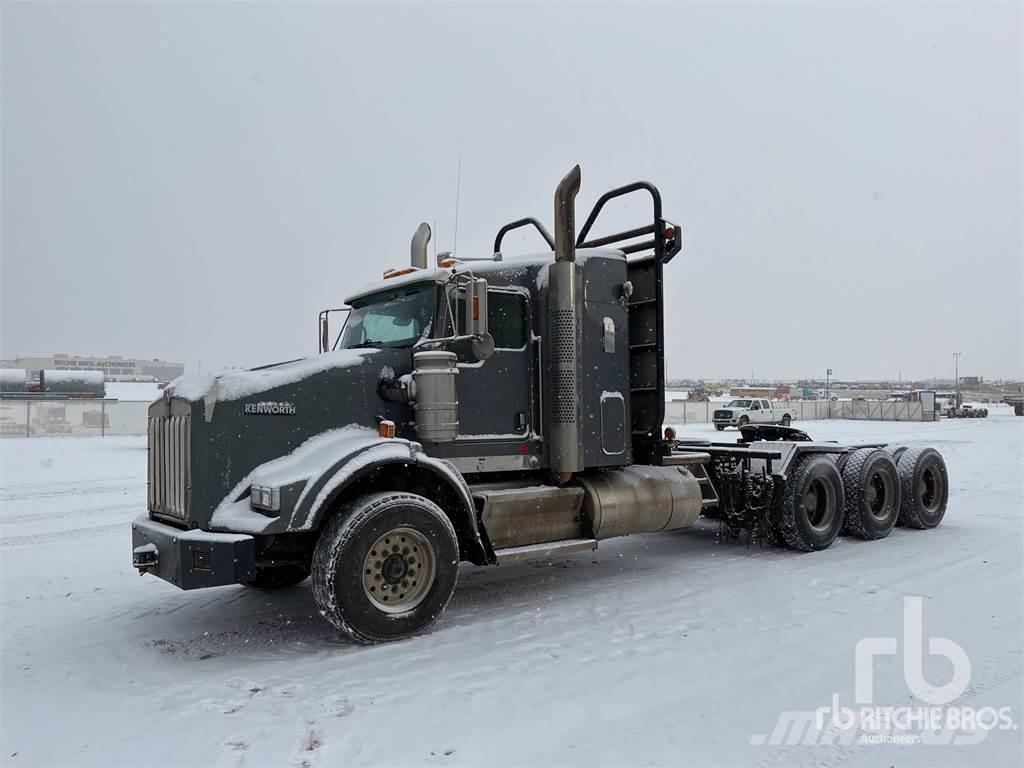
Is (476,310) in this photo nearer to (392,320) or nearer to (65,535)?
(392,320)

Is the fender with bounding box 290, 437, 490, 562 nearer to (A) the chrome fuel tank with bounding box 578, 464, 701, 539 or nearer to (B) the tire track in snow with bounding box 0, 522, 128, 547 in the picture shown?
(A) the chrome fuel tank with bounding box 578, 464, 701, 539

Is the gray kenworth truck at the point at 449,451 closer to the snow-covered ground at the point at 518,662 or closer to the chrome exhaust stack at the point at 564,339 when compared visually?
the chrome exhaust stack at the point at 564,339

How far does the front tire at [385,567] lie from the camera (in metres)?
5.50

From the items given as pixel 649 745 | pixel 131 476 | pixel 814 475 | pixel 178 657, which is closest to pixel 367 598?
pixel 178 657

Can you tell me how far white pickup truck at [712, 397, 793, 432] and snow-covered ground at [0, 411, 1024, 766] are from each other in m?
28.2

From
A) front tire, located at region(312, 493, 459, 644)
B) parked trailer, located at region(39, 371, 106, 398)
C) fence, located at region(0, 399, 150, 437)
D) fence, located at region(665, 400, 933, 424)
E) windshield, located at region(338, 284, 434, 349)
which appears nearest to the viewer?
front tire, located at region(312, 493, 459, 644)

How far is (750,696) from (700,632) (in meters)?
1.31

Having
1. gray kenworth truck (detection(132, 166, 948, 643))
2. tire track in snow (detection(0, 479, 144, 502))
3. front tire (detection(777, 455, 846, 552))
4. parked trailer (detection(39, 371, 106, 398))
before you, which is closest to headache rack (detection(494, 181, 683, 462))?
gray kenworth truck (detection(132, 166, 948, 643))

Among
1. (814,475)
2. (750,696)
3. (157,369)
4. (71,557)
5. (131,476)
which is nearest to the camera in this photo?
(750,696)

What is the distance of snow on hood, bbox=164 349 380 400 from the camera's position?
18.8ft

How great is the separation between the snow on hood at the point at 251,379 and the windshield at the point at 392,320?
51 centimetres

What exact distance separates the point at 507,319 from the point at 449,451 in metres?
1.35

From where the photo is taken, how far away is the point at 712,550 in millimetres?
9398

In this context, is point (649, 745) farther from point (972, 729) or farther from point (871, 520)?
point (871, 520)
